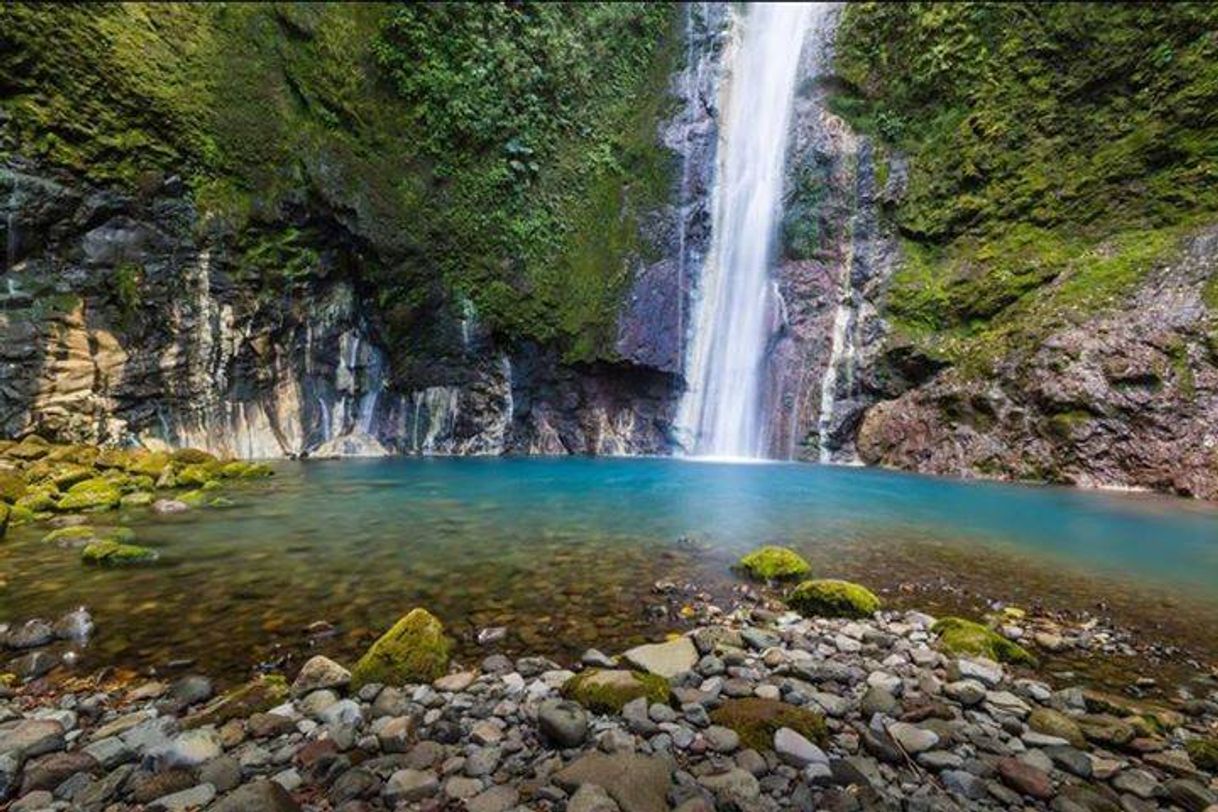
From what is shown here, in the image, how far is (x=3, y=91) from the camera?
13898 mm

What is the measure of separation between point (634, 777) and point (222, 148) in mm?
20903

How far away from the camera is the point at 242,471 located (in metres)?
14.1

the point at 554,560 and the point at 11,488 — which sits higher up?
the point at 11,488

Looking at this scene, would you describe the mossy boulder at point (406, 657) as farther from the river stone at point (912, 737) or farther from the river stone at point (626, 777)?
the river stone at point (912, 737)

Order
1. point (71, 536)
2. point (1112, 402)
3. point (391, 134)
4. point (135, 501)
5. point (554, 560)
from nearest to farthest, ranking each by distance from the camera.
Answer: point (554, 560) < point (71, 536) < point (135, 501) < point (1112, 402) < point (391, 134)

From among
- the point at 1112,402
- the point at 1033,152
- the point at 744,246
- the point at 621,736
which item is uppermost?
the point at 1033,152

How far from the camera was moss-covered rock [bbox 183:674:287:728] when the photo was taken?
3.28 meters

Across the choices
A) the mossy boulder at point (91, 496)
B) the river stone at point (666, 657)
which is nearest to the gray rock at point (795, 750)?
the river stone at point (666, 657)

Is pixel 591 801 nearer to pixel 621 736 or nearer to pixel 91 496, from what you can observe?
pixel 621 736

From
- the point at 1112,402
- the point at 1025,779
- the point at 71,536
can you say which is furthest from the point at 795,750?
the point at 1112,402

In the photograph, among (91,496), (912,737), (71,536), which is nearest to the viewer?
(912,737)

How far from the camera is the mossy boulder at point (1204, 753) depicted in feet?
9.53

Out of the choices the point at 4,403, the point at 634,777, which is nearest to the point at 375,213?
the point at 4,403

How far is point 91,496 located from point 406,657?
9251 mm
